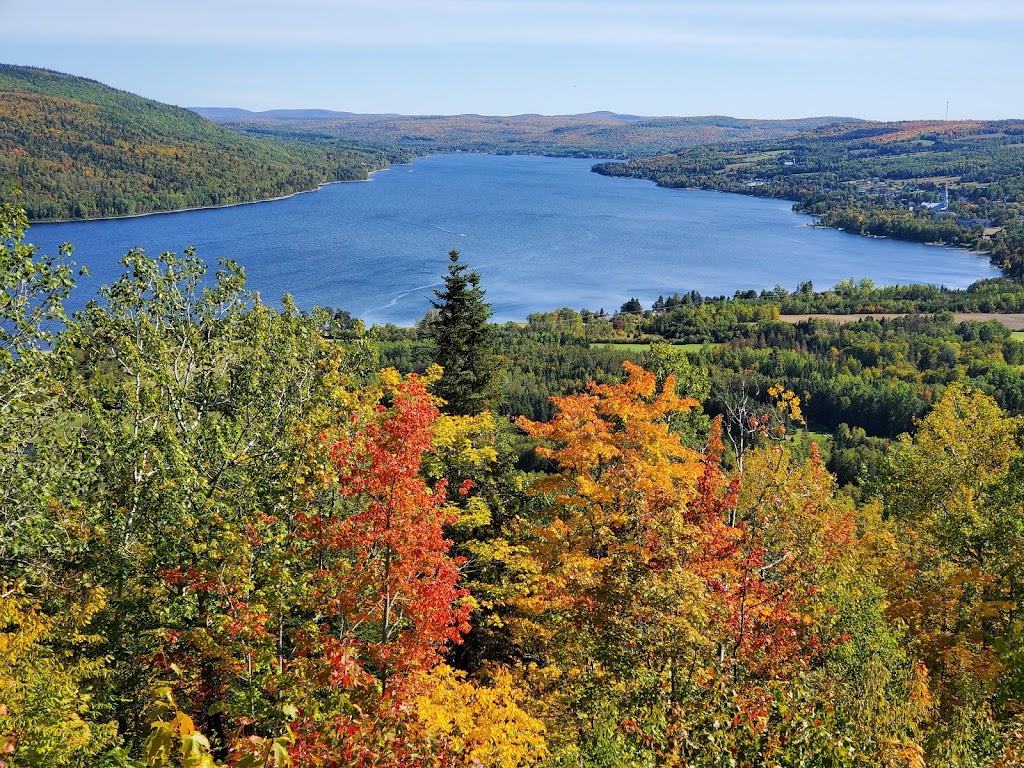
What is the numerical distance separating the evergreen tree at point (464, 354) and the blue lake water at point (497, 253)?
5537 cm

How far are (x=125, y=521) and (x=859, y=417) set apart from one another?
8083 centimetres

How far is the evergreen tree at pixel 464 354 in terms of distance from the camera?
27.5m

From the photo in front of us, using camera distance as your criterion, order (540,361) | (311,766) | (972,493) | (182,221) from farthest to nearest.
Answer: (182,221), (540,361), (972,493), (311,766)

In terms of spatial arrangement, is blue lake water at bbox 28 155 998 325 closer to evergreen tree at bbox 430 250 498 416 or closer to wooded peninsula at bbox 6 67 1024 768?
evergreen tree at bbox 430 250 498 416

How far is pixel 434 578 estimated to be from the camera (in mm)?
10938

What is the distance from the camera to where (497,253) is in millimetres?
137750

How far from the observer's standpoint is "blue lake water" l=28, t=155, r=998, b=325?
106875 mm

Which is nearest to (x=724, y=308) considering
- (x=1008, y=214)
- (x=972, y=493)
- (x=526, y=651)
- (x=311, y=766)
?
(x=972, y=493)

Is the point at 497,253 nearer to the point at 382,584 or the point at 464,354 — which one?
the point at 464,354

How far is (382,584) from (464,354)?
1825 centimetres

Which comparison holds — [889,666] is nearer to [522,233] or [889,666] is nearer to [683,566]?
[683,566]

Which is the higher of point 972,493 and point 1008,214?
point 1008,214

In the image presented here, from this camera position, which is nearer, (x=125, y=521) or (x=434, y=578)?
(x=434, y=578)

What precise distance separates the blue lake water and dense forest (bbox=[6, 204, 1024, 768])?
214 feet
